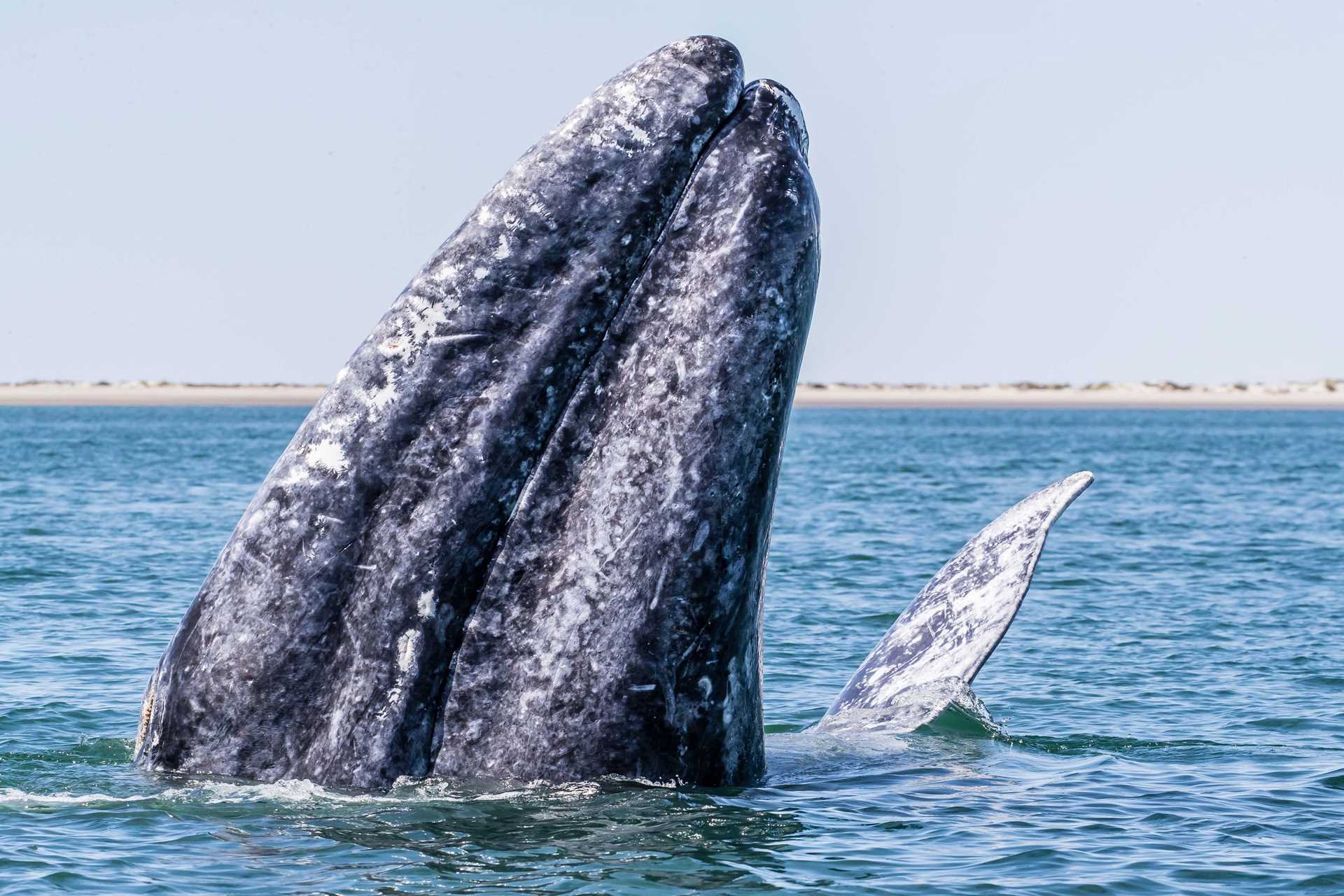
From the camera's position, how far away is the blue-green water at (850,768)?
18.6ft

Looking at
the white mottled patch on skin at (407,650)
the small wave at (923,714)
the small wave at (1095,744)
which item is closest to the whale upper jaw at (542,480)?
the white mottled patch on skin at (407,650)

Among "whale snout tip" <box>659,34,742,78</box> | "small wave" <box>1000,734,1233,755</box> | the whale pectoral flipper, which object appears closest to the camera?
"whale snout tip" <box>659,34,742,78</box>

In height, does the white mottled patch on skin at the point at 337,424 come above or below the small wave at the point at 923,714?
above

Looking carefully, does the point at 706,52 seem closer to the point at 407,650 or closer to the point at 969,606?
the point at 407,650

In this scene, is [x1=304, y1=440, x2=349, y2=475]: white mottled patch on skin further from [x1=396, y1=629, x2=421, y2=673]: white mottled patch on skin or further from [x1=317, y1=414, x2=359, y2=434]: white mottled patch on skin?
[x1=396, y1=629, x2=421, y2=673]: white mottled patch on skin

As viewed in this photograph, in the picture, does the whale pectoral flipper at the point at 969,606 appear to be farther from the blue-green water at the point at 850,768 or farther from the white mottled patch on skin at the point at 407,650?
the white mottled patch on skin at the point at 407,650

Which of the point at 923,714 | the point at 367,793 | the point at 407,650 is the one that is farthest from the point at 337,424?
the point at 923,714

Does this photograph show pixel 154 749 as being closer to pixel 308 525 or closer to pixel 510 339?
pixel 308 525

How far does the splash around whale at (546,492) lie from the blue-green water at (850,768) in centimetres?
25

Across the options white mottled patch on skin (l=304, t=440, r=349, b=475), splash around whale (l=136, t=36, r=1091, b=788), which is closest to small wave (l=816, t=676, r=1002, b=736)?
splash around whale (l=136, t=36, r=1091, b=788)

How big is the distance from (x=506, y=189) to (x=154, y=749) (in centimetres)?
219

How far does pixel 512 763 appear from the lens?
5.41m

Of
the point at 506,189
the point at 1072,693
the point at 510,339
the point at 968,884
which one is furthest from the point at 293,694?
the point at 1072,693

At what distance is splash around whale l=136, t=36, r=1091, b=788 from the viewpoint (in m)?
5.28
